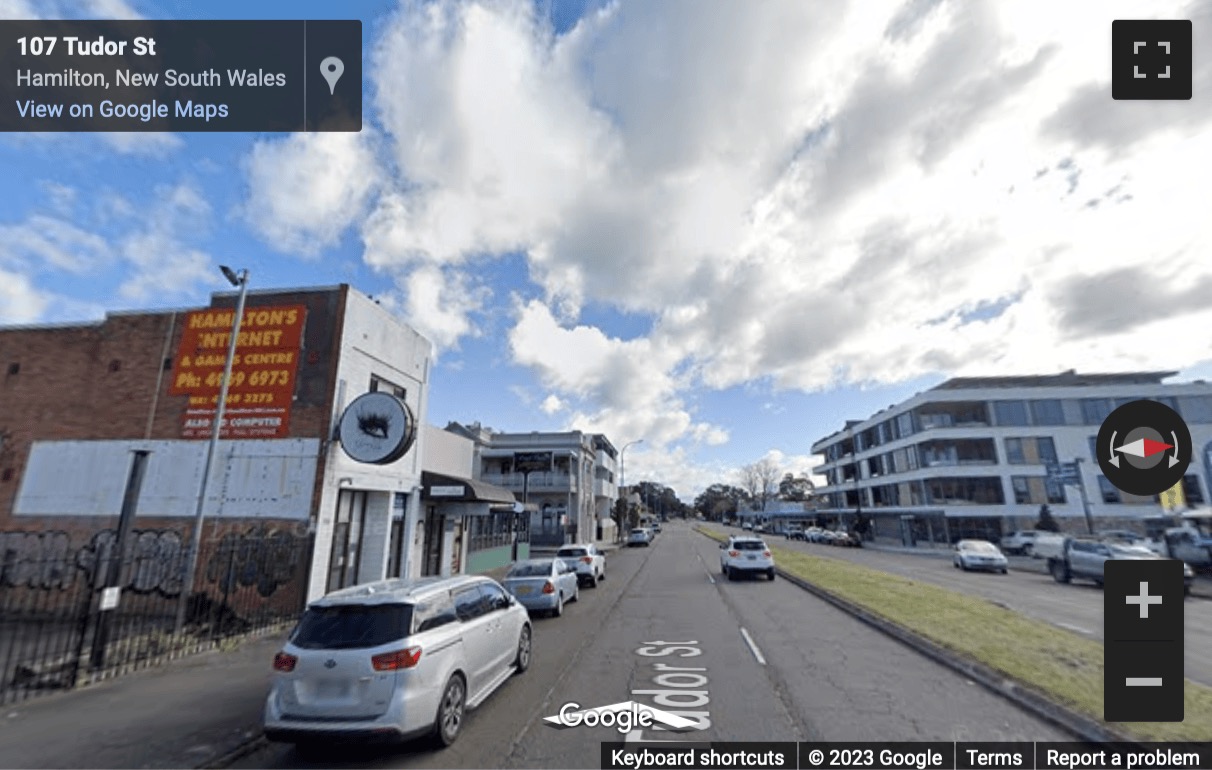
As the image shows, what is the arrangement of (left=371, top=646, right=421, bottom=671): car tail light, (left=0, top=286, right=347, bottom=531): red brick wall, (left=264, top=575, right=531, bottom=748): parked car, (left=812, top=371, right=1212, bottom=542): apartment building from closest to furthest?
(left=264, top=575, right=531, bottom=748): parked car
(left=371, top=646, right=421, bottom=671): car tail light
(left=0, top=286, right=347, bottom=531): red brick wall
(left=812, top=371, right=1212, bottom=542): apartment building

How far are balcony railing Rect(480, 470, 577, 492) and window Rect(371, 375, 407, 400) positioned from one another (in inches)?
1086

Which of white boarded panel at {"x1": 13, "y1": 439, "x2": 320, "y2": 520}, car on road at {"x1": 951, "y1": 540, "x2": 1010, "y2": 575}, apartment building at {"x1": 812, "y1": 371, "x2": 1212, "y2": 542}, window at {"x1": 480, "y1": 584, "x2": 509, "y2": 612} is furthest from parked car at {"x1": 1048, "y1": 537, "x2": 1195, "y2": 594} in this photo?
white boarded panel at {"x1": 13, "y1": 439, "x2": 320, "y2": 520}

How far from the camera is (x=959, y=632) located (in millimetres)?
9578

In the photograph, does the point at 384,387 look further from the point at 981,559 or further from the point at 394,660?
the point at 981,559

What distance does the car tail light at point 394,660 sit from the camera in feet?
16.7

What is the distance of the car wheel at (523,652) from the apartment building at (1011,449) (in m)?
48.4

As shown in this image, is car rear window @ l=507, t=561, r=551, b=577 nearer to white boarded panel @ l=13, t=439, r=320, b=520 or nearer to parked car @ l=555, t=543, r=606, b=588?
parked car @ l=555, t=543, r=606, b=588

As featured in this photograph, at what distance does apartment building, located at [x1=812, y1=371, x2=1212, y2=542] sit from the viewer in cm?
4306

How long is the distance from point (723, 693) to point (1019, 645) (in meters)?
5.81

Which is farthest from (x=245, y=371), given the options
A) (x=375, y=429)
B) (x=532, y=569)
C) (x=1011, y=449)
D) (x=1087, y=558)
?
(x=1011, y=449)

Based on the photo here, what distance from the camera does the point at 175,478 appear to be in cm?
1358

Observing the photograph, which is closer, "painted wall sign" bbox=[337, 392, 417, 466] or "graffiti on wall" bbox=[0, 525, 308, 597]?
"graffiti on wall" bbox=[0, 525, 308, 597]

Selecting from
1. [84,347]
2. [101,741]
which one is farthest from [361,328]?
[101,741]

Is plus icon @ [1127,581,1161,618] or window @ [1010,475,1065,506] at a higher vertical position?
window @ [1010,475,1065,506]
